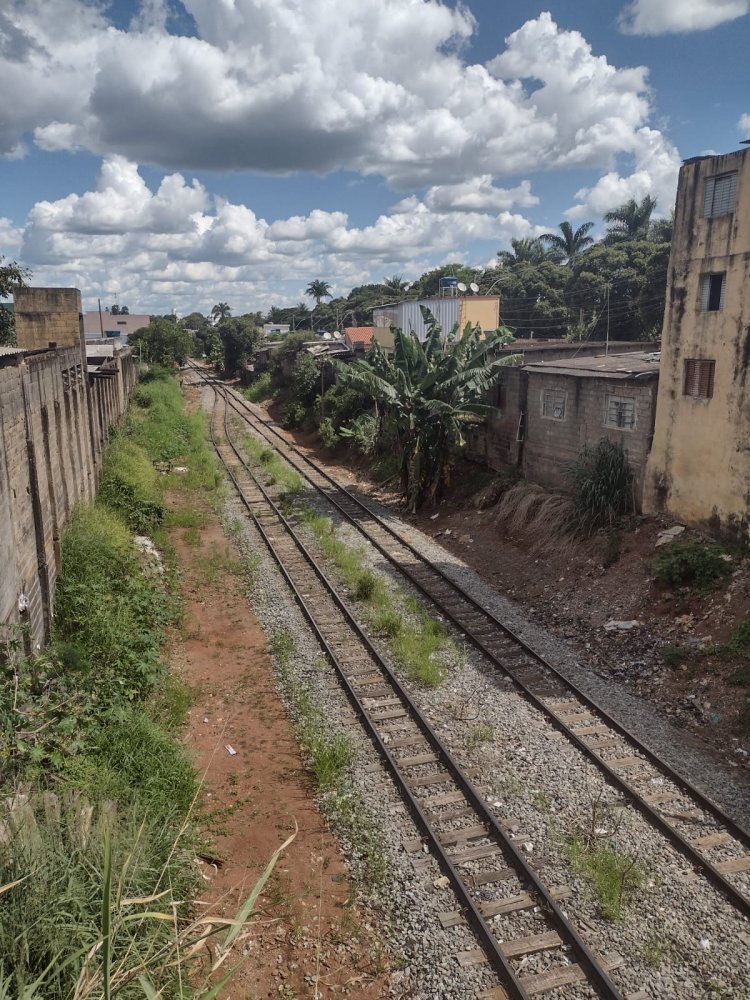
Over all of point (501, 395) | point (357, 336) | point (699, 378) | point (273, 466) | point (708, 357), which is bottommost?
point (273, 466)

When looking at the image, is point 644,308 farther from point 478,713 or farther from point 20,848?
point 20,848

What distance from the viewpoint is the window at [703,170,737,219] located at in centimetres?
1285

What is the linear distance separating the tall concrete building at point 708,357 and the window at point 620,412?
0.91m

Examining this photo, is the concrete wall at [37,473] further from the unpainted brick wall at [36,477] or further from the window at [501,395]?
the window at [501,395]

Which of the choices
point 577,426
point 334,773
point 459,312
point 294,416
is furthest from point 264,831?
point 294,416

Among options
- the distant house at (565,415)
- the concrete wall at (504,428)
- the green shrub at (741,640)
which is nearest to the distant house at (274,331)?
the concrete wall at (504,428)

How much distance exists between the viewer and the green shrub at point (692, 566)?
12.3m

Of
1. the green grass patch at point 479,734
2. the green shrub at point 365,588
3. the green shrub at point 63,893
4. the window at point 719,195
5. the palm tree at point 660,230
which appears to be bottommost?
the green grass patch at point 479,734

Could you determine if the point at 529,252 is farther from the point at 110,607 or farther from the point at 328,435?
the point at 110,607

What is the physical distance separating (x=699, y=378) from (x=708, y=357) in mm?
457

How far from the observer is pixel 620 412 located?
51.6ft

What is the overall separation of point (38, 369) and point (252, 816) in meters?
7.04

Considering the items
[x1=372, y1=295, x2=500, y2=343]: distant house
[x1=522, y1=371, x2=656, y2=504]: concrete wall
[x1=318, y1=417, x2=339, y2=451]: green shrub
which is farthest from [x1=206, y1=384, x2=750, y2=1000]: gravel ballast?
[x1=372, y1=295, x2=500, y2=343]: distant house

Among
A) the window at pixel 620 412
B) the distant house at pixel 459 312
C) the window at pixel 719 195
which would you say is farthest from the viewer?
the distant house at pixel 459 312
